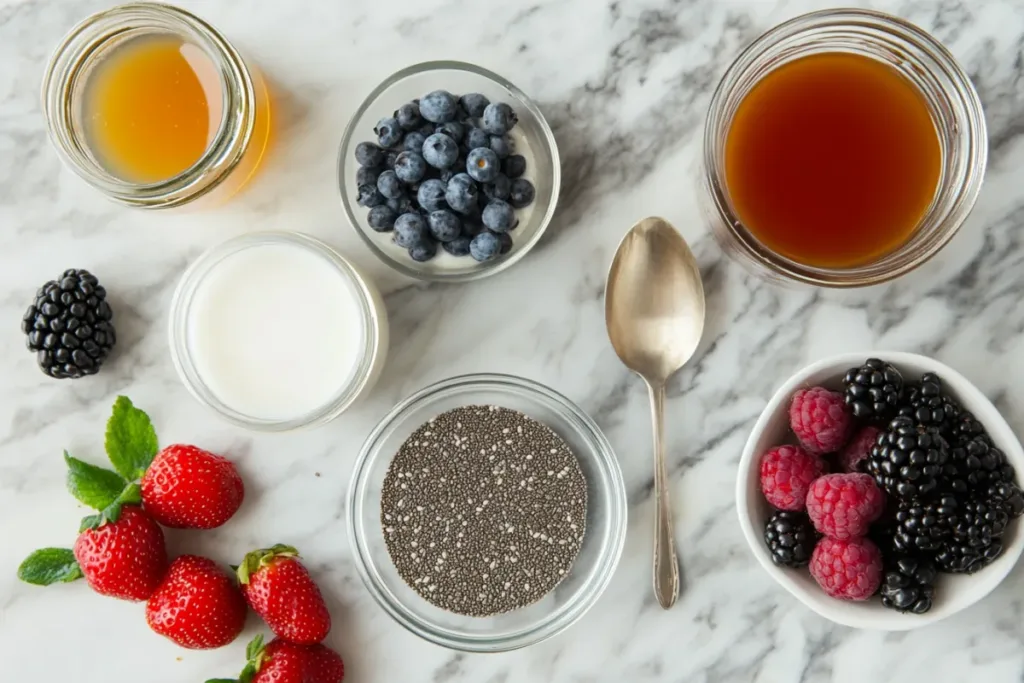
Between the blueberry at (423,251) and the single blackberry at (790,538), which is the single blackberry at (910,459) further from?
the blueberry at (423,251)

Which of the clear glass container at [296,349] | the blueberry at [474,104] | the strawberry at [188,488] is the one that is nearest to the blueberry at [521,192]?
the blueberry at [474,104]

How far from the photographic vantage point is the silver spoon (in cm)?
126

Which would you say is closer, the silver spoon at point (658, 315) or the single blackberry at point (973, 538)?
the single blackberry at point (973, 538)

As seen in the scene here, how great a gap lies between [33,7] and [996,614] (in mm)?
1703

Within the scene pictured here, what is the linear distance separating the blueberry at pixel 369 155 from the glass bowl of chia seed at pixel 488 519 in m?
0.33

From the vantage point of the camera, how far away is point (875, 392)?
1.10 m

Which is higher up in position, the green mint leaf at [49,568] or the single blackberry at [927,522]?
the single blackberry at [927,522]

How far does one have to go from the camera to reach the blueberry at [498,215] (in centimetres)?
114

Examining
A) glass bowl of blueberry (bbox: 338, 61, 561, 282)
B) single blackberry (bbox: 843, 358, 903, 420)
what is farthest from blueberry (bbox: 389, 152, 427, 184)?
single blackberry (bbox: 843, 358, 903, 420)

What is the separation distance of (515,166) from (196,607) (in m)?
0.77

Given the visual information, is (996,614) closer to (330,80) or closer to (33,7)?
(330,80)

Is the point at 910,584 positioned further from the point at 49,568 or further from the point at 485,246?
the point at 49,568

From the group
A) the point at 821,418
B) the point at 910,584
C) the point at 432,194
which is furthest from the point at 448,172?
the point at 910,584

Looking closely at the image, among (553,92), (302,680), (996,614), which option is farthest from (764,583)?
(553,92)
